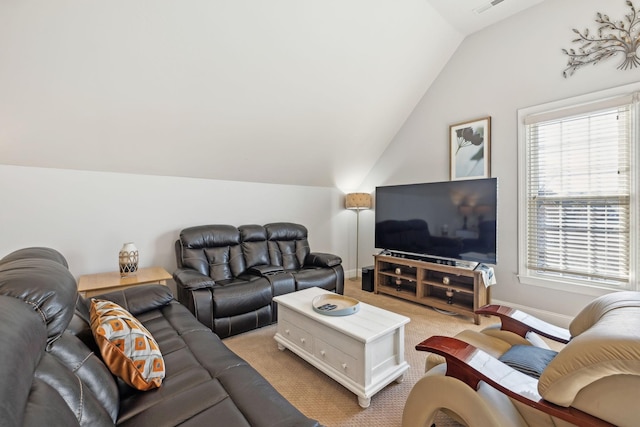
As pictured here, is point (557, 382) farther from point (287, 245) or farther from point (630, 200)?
point (287, 245)

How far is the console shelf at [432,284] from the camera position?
3.06 meters

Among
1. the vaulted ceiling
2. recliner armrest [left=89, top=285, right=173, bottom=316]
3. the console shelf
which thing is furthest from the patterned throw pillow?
the console shelf

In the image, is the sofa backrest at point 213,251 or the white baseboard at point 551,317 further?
the sofa backrest at point 213,251

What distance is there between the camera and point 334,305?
224 centimetres

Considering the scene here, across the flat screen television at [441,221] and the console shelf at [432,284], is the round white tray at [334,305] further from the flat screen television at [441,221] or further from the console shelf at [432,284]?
the flat screen television at [441,221]

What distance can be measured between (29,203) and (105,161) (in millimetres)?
735

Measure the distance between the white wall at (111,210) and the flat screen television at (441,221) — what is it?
1.66 m

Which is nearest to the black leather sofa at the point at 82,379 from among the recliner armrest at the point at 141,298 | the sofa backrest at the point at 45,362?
the sofa backrest at the point at 45,362

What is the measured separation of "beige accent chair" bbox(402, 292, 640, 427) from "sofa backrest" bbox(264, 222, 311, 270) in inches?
96.6

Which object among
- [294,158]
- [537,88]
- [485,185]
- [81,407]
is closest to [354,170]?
[294,158]

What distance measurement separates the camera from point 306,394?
6.13 feet

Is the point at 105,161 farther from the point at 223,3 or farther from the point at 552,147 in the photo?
the point at 552,147

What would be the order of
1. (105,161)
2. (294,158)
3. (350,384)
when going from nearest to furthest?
(350,384), (105,161), (294,158)

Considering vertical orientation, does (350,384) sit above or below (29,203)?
below
